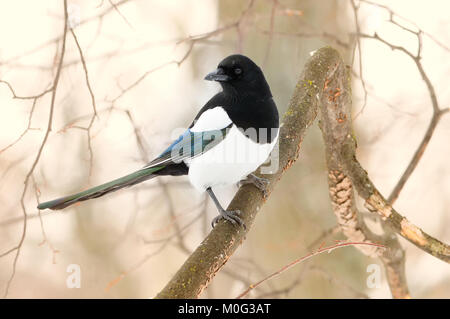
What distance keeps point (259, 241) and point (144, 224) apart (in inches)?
34.4

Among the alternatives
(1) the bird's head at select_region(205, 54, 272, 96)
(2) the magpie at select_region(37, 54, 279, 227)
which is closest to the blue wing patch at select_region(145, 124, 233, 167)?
(2) the magpie at select_region(37, 54, 279, 227)

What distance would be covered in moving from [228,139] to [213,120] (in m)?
0.11

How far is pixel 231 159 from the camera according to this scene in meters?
2.00

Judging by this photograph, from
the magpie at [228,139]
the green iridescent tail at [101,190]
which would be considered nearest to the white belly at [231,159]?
the magpie at [228,139]

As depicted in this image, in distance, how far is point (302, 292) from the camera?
3.57 meters

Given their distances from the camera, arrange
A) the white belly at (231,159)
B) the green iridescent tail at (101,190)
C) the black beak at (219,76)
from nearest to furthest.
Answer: the green iridescent tail at (101,190)
the white belly at (231,159)
the black beak at (219,76)

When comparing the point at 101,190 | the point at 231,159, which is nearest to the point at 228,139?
the point at 231,159

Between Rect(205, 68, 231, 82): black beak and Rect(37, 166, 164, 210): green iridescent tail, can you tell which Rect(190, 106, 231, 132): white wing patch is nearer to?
Rect(205, 68, 231, 82): black beak

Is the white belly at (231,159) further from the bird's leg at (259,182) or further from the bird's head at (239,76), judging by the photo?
the bird's head at (239,76)

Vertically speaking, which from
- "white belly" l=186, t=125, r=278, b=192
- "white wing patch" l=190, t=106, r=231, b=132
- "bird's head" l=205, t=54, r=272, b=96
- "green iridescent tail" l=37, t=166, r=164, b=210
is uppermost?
"bird's head" l=205, t=54, r=272, b=96

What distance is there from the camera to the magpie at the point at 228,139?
198 cm

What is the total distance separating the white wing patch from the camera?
6.66ft
